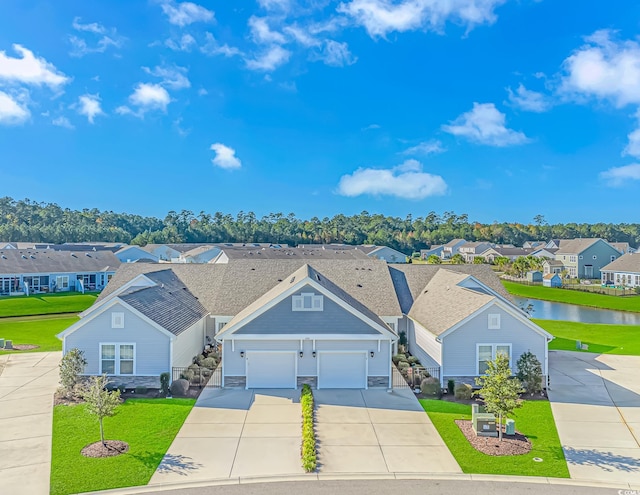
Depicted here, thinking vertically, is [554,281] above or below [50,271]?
below

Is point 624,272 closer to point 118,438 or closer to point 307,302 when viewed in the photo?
point 307,302

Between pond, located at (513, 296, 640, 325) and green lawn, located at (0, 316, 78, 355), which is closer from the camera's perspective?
green lawn, located at (0, 316, 78, 355)

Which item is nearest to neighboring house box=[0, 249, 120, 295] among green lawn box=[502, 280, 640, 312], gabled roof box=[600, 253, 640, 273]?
green lawn box=[502, 280, 640, 312]

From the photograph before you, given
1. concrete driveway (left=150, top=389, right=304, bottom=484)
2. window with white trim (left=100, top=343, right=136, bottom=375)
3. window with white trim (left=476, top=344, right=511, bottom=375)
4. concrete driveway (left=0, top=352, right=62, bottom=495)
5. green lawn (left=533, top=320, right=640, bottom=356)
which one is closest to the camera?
concrete driveway (left=0, top=352, right=62, bottom=495)

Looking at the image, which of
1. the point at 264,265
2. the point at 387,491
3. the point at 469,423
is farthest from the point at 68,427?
the point at 264,265

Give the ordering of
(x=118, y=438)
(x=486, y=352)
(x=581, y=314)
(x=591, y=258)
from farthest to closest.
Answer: (x=591, y=258) < (x=581, y=314) < (x=486, y=352) < (x=118, y=438)

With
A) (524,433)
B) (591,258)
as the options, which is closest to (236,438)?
(524,433)

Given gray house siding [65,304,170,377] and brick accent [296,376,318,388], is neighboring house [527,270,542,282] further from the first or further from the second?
gray house siding [65,304,170,377]
